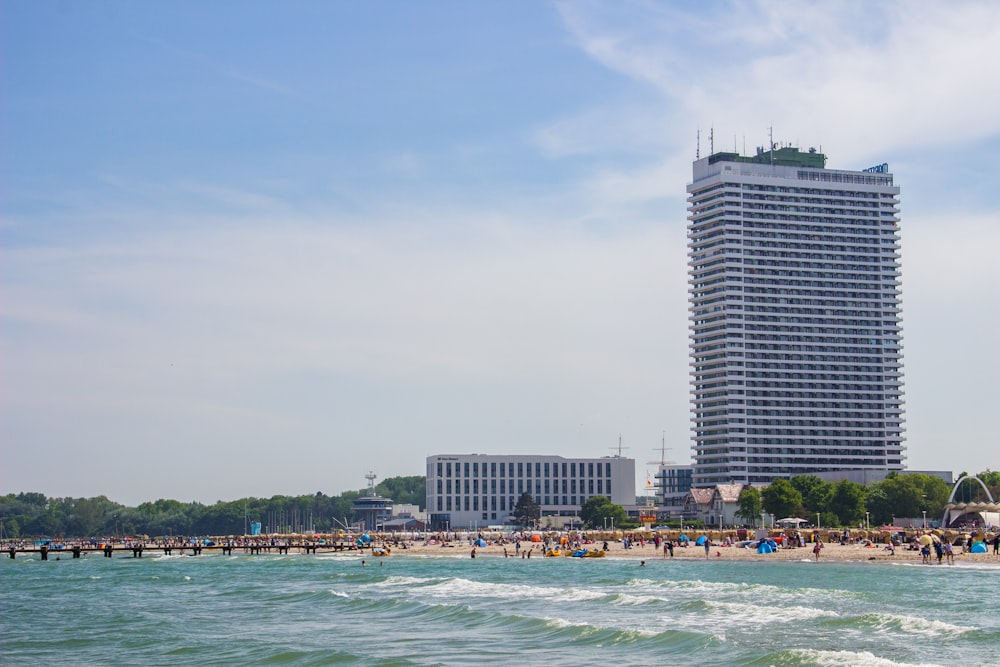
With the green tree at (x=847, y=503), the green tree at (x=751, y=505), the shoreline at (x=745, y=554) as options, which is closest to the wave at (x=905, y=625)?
the shoreline at (x=745, y=554)

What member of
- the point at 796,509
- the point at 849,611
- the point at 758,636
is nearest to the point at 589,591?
the point at 849,611

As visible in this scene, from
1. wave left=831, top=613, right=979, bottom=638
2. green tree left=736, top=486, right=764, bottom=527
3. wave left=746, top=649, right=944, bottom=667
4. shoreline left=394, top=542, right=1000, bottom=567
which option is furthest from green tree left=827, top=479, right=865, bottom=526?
wave left=746, top=649, right=944, bottom=667

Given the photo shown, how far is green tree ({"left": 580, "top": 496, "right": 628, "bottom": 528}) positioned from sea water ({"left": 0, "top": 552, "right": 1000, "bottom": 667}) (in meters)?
109

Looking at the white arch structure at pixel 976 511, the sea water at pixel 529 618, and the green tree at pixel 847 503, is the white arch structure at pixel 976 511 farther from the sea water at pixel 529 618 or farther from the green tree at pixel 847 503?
the sea water at pixel 529 618

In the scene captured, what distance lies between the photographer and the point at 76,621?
52031mm

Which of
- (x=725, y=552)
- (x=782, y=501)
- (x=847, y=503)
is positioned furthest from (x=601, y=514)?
(x=725, y=552)

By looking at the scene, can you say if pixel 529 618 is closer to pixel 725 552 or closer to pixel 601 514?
pixel 725 552

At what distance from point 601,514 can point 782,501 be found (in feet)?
141

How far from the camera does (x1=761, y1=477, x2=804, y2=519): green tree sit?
154250mm

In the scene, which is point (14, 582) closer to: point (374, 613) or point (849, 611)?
point (374, 613)

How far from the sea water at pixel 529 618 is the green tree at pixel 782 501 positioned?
73.0 metres

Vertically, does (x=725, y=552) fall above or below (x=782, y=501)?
below

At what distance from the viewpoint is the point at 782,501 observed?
507ft

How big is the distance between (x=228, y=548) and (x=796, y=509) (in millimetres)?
73942
